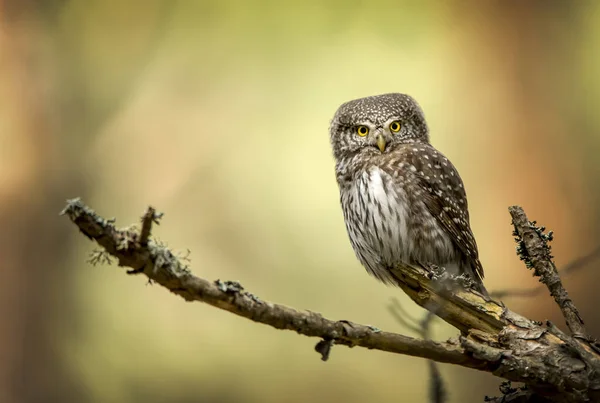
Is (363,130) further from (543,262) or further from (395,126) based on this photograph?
(543,262)

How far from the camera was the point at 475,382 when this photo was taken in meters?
3.38

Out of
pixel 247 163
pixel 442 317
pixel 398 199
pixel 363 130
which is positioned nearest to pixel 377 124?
pixel 363 130

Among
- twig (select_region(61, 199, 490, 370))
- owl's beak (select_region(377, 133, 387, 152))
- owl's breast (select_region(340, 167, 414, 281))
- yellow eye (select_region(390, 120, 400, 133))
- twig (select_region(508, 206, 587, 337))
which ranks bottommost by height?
twig (select_region(61, 199, 490, 370))

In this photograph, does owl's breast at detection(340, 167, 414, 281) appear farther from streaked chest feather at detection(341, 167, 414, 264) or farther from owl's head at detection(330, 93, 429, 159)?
owl's head at detection(330, 93, 429, 159)

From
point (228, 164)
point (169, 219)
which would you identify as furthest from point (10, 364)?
point (228, 164)

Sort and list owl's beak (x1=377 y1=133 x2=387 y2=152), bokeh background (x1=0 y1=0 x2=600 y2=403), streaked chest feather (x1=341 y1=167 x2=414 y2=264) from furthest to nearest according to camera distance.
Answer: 1. bokeh background (x1=0 y1=0 x2=600 y2=403)
2. owl's beak (x1=377 y1=133 x2=387 y2=152)
3. streaked chest feather (x1=341 y1=167 x2=414 y2=264)

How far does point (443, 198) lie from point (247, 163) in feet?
4.72

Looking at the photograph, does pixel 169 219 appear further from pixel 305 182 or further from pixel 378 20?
pixel 378 20

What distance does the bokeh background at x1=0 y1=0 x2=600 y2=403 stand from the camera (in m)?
3.48

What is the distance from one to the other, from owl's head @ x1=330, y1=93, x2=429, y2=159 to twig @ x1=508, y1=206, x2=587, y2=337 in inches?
36.7

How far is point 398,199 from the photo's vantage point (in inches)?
97.0

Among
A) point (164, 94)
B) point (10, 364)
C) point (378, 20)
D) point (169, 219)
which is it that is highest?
point (378, 20)

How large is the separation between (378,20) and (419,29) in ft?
0.77

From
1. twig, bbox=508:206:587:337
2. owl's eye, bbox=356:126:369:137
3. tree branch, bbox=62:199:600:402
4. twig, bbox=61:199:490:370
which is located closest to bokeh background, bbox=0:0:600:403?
owl's eye, bbox=356:126:369:137
